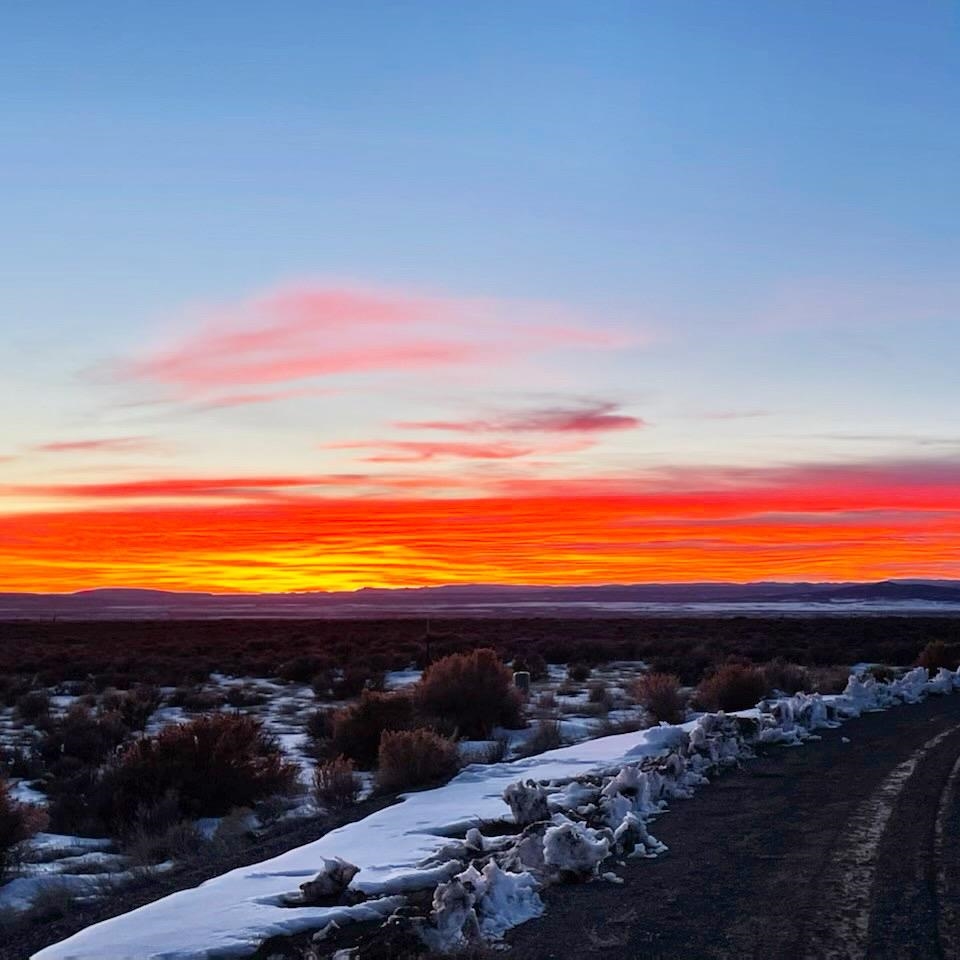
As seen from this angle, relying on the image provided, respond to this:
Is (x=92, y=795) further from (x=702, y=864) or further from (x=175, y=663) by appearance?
(x=175, y=663)

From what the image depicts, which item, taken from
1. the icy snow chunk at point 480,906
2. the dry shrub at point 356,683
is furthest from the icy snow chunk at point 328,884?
the dry shrub at point 356,683

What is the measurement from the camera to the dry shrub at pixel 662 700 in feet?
76.6

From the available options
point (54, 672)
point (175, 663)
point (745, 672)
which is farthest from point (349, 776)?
point (175, 663)

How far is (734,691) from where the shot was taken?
83.9ft

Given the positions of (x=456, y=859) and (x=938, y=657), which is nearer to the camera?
(x=456, y=859)

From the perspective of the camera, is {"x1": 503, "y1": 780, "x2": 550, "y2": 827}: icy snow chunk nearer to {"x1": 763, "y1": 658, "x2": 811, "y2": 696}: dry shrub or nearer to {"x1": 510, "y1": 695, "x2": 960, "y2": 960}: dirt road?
{"x1": 510, "y1": 695, "x2": 960, "y2": 960}: dirt road

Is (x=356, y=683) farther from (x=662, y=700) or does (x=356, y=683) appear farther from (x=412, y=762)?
(x=412, y=762)

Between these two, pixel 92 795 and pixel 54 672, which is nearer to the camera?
pixel 92 795

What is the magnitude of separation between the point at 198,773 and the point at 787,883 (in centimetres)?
839

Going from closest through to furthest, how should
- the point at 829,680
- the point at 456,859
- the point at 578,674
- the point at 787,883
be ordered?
the point at 787,883
the point at 456,859
the point at 829,680
the point at 578,674

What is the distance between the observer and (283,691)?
32781 millimetres

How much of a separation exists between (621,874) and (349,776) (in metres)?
5.94

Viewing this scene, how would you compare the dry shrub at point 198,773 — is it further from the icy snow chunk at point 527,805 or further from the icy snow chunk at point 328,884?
the icy snow chunk at point 328,884

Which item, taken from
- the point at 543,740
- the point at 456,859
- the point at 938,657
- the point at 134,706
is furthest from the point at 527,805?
the point at 938,657
